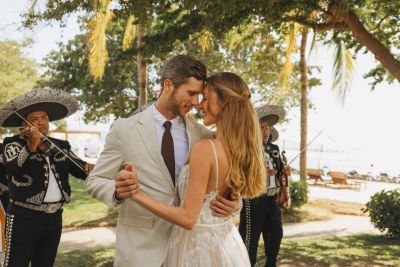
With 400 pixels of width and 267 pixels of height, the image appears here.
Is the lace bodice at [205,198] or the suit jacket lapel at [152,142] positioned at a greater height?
the suit jacket lapel at [152,142]

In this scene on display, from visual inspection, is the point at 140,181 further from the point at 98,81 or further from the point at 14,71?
the point at 14,71

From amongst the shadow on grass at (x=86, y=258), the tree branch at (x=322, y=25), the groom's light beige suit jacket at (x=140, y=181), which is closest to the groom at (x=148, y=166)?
the groom's light beige suit jacket at (x=140, y=181)

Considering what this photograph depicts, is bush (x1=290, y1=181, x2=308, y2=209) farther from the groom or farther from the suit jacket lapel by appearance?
the suit jacket lapel

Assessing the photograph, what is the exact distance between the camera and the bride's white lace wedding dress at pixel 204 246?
8.86ft

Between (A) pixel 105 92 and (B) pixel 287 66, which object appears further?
(A) pixel 105 92

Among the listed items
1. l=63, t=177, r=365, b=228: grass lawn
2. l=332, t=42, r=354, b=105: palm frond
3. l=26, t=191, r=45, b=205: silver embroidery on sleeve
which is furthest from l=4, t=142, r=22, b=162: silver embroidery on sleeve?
l=332, t=42, r=354, b=105: palm frond

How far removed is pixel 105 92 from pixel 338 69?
12513 mm

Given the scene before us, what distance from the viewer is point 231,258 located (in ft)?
9.02

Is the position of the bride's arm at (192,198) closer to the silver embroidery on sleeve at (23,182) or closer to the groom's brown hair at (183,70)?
the groom's brown hair at (183,70)

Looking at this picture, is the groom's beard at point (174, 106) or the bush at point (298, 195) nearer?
the groom's beard at point (174, 106)

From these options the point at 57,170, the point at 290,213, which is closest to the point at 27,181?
the point at 57,170

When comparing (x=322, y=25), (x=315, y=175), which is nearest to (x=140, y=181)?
(x=322, y=25)

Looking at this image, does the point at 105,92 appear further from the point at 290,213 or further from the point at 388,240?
the point at 388,240

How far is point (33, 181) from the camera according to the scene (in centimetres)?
413
